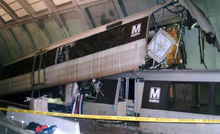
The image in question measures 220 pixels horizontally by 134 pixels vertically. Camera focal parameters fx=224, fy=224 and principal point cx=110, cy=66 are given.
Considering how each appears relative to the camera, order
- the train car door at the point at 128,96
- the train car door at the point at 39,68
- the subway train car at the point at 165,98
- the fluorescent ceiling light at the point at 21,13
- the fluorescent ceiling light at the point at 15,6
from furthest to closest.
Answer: the train car door at the point at 39,68 → the fluorescent ceiling light at the point at 21,13 → the fluorescent ceiling light at the point at 15,6 → the train car door at the point at 128,96 → the subway train car at the point at 165,98

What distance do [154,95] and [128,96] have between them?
108 centimetres

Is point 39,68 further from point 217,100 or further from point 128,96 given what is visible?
point 217,100

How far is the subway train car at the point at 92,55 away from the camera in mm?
5453

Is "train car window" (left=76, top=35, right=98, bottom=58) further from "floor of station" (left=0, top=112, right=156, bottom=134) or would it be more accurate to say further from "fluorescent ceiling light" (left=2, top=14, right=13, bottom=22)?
"fluorescent ceiling light" (left=2, top=14, right=13, bottom=22)

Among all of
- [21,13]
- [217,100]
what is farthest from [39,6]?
[217,100]

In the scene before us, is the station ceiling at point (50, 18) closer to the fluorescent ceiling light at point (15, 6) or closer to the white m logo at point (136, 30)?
the fluorescent ceiling light at point (15, 6)

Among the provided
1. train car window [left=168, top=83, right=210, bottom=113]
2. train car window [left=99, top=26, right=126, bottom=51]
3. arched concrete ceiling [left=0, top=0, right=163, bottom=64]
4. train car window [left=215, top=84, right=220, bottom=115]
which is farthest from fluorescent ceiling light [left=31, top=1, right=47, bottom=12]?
train car window [left=215, top=84, right=220, bottom=115]

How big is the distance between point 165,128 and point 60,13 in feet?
17.1

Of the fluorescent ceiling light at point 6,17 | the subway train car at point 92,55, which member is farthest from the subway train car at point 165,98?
the fluorescent ceiling light at point 6,17

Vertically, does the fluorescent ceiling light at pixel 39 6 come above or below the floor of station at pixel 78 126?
above

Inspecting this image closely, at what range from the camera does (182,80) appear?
5.13 metres

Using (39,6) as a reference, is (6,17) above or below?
below

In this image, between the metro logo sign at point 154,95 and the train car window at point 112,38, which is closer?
the metro logo sign at point 154,95

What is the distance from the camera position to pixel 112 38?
6211mm
